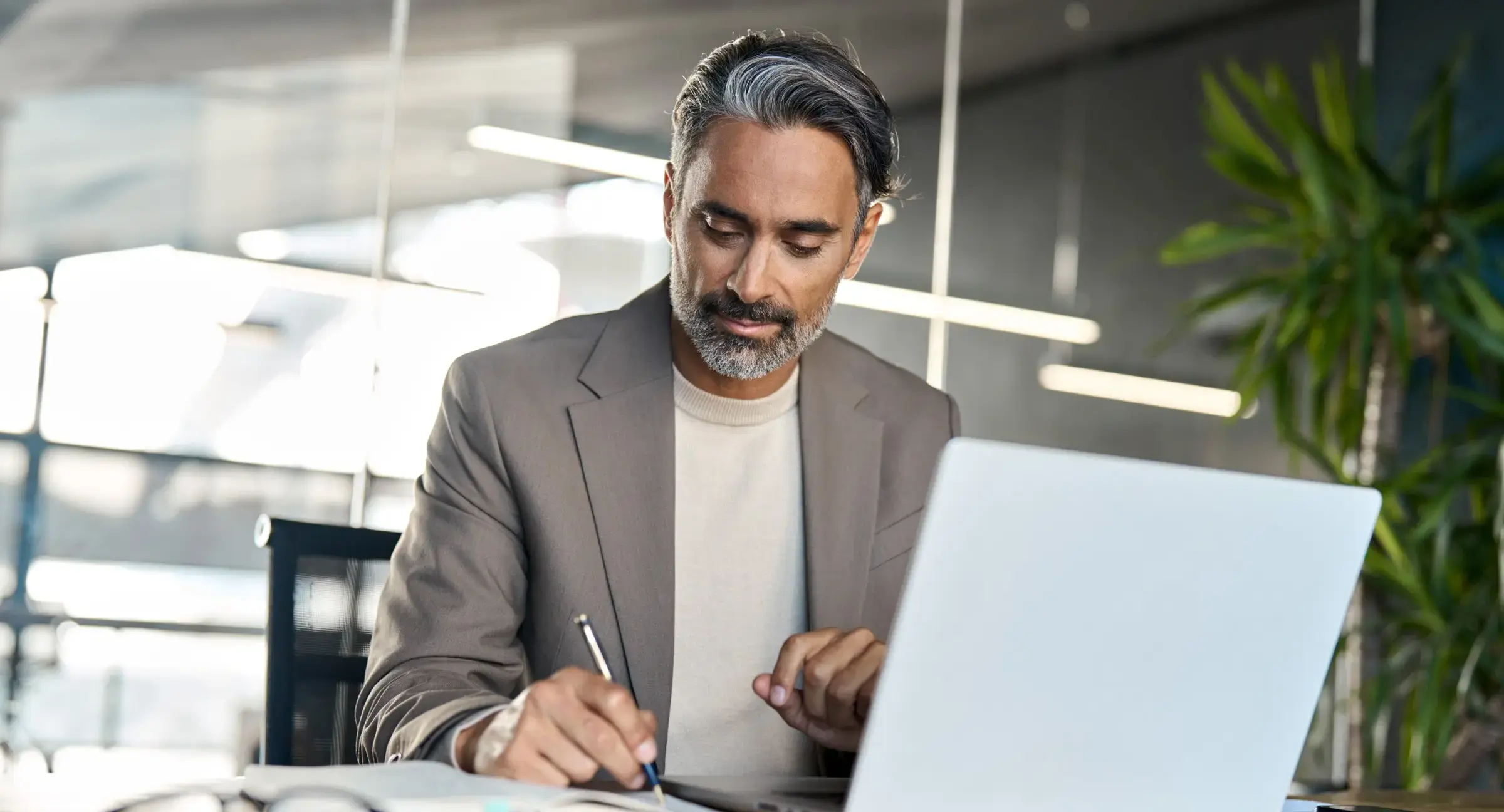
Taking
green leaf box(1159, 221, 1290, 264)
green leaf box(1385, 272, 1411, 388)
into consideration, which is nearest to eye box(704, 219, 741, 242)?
green leaf box(1159, 221, 1290, 264)

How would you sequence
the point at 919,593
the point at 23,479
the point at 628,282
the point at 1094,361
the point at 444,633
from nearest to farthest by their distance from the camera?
the point at 919,593 → the point at 444,633 → the point at 23,479 → the point at 628,282 → the point at 1094,361

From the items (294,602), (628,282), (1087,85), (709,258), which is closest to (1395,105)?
(1087,85)

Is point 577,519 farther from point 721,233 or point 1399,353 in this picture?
point 1399,353

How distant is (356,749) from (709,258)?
2.11 feet

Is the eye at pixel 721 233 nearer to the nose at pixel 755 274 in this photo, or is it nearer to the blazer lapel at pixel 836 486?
the nose at pixel 755 274

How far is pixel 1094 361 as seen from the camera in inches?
175

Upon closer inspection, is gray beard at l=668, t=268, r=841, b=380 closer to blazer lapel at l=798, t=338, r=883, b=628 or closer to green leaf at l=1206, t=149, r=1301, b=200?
blazer lapel at l=798, t=338, r=883, b=628

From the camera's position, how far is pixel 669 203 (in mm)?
1766

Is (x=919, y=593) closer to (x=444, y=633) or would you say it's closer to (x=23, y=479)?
(x=444, y=633)

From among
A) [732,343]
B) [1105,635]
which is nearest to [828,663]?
[1105,635]

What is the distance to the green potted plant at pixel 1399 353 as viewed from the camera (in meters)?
3.40

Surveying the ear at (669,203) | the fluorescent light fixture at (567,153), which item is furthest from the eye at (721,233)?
the fluorescent light fixture at (567,153)

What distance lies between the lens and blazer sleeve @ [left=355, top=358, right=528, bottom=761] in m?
1.32

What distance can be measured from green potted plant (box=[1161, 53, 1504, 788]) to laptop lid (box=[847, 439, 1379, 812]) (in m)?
2.64
